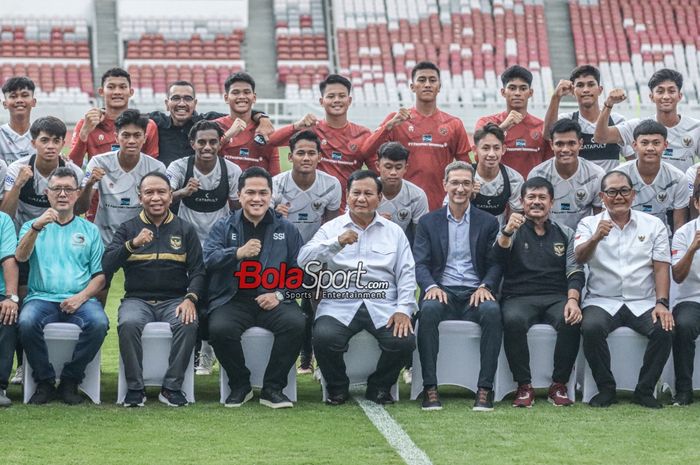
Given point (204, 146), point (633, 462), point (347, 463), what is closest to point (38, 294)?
point (204, 146)

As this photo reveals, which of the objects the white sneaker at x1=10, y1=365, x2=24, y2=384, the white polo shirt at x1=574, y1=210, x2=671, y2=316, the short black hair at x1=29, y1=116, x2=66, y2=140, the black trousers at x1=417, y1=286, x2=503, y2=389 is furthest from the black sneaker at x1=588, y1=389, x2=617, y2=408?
the short black hair at x1=29, y1=116, x2=66, y2=140

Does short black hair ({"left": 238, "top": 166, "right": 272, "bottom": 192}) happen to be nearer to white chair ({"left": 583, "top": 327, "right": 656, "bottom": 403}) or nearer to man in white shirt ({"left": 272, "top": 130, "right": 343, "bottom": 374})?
man in white shirt ({"left": 272, "top": 130, "right": 343, "bottom": 374})

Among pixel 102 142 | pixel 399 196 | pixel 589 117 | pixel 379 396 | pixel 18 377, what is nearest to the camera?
pixel 379 396

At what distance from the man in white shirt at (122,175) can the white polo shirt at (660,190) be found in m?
3.70

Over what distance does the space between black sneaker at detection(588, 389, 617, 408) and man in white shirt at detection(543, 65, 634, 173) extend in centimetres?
234

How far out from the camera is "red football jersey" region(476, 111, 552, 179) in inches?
401

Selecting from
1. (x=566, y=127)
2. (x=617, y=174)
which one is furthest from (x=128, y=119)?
(x=617, y=174)

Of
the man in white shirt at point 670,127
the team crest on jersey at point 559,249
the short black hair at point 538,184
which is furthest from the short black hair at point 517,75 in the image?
the team crest on jersey at point 559,249

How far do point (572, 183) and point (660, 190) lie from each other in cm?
68

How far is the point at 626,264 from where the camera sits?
8781 millimetres

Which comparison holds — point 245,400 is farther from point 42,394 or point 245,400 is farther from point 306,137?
point 306,137

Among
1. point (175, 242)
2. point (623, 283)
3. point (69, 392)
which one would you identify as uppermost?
point (175, 242)

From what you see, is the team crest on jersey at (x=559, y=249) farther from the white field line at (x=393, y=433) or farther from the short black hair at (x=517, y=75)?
the short black hair at (x=517, y=75)

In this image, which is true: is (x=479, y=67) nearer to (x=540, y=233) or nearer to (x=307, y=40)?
(x=307, y=40)
